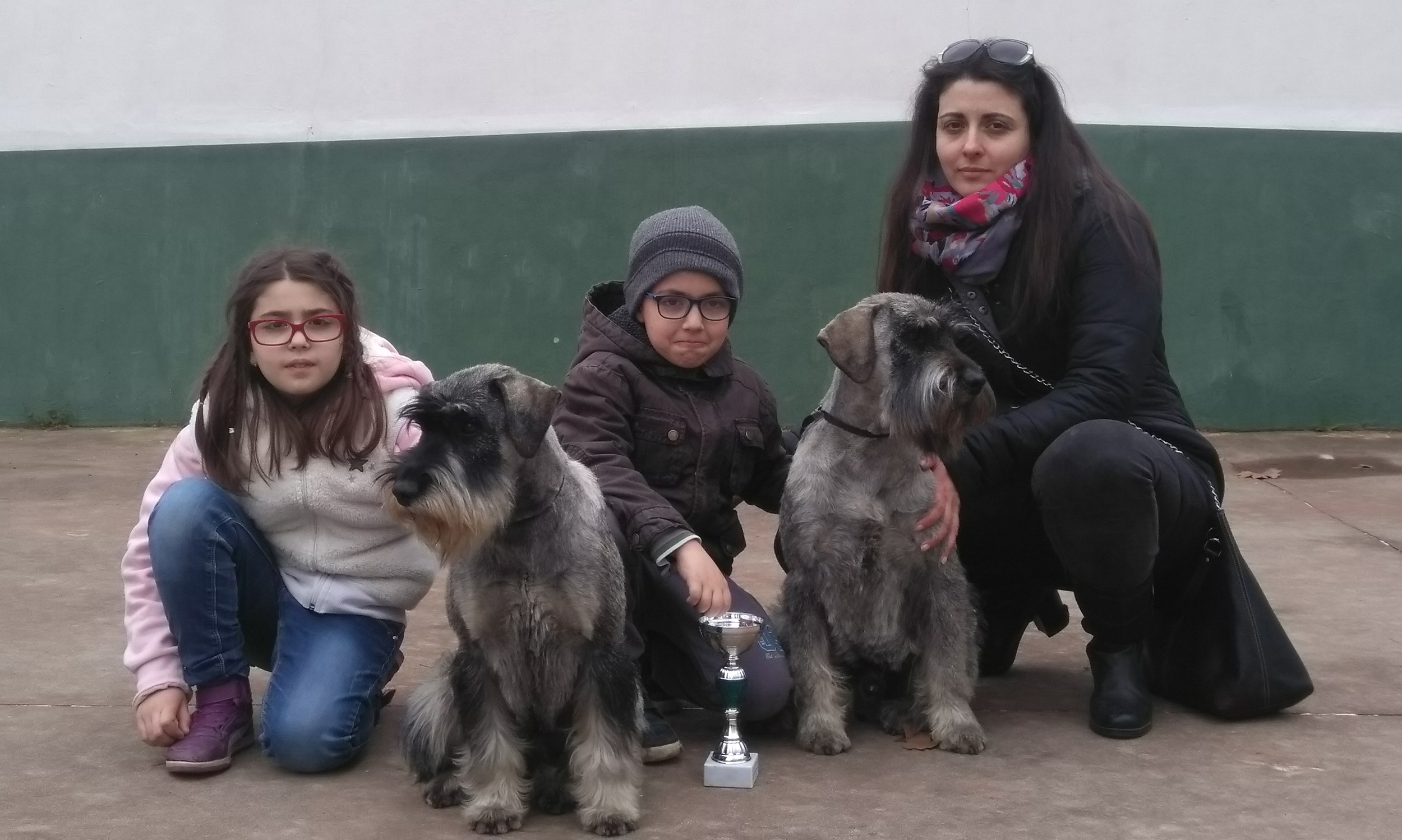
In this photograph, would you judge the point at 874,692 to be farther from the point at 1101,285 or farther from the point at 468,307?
the point at 468,307

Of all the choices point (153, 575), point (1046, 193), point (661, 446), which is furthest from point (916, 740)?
point (153, 575)

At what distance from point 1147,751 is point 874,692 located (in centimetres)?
72

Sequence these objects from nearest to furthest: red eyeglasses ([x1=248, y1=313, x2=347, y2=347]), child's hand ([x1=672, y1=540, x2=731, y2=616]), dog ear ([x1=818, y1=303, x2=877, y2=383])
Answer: child's hand ([x1=672, y1=540, x2=731, y2=616])
red eyeglasses ([x1=248, y1=313, x2=347, y2=347])
dog ear ([x1=818, y1=303, x2=877, y2=383])

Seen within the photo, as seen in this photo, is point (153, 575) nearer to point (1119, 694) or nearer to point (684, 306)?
point (684, 306)

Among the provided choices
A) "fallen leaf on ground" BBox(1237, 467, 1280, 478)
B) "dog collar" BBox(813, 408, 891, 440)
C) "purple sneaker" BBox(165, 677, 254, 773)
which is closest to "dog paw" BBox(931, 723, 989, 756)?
"dog collar" BBox(813, 408, 891, 440)

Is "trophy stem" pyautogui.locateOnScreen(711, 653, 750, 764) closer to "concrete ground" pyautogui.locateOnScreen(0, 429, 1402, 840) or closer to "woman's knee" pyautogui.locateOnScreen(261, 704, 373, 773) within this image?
"concrete ground" pyautogui.locateOnScreen(0, 429, 1402, 840)

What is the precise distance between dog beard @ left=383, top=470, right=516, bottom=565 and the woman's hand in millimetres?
1105

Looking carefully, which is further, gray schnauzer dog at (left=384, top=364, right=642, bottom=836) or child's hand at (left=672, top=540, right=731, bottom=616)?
child's hand at (left=672, top=540, right=731, bottom=616)

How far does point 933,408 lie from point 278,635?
182 centimetres

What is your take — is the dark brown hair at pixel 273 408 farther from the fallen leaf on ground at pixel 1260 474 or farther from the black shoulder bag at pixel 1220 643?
the fallen leaf on ground at pixel 1260 474

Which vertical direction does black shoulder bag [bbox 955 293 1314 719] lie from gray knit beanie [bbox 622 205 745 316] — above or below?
below

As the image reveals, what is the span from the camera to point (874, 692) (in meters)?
3.88

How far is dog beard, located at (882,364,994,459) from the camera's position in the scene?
348cm

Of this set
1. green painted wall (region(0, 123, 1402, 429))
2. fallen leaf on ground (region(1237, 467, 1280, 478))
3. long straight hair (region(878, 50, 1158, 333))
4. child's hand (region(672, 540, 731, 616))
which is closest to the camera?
child's hand (region(672, 540, 731, 616))
